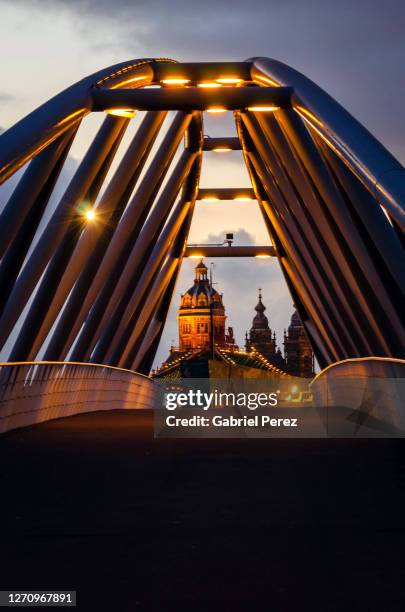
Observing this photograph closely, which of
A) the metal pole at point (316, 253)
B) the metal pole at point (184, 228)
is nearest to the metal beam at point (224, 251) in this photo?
the metal pole at point (184, 228)

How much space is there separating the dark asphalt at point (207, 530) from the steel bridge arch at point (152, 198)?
4858mm

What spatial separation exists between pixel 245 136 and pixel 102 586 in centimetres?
3733

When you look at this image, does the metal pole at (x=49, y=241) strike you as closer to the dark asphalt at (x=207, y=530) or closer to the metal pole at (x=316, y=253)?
the metal pole at (x=316, y=253)

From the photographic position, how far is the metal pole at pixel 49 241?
82.8ft

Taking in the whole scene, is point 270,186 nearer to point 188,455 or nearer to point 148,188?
point 148,188

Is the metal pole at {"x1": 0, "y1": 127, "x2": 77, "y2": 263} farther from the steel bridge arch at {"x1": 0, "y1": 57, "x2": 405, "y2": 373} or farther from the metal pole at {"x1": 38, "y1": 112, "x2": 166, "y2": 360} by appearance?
the metal pole at {"x1": 38, "y1": 112, "x2": 166, "y2": 360}

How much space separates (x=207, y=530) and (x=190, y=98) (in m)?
16.7

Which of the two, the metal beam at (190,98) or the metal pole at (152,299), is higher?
the metal pole at (152,299)

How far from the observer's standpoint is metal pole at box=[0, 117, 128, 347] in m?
25.2

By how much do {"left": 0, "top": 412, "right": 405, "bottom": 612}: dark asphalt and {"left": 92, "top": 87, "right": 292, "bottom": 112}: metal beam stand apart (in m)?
9.89

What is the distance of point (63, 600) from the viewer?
5.27 meters

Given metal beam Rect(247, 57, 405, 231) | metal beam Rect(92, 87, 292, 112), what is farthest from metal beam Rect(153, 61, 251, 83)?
metal beam Rect(92, 87, 292, 112)

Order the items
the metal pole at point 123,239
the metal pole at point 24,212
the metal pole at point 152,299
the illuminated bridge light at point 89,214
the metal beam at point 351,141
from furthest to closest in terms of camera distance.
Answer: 1. the metal pole at point 152,299
2. the metal pole at point 123,239
3. the illuminated bridge light at point 89,214
4. the metal pole at point 24,212
5. the metal beam at point 351,141

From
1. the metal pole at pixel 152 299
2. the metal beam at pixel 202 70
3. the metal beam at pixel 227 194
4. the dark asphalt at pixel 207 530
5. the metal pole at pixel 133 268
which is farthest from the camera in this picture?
the metal beam at pixel 227 194
